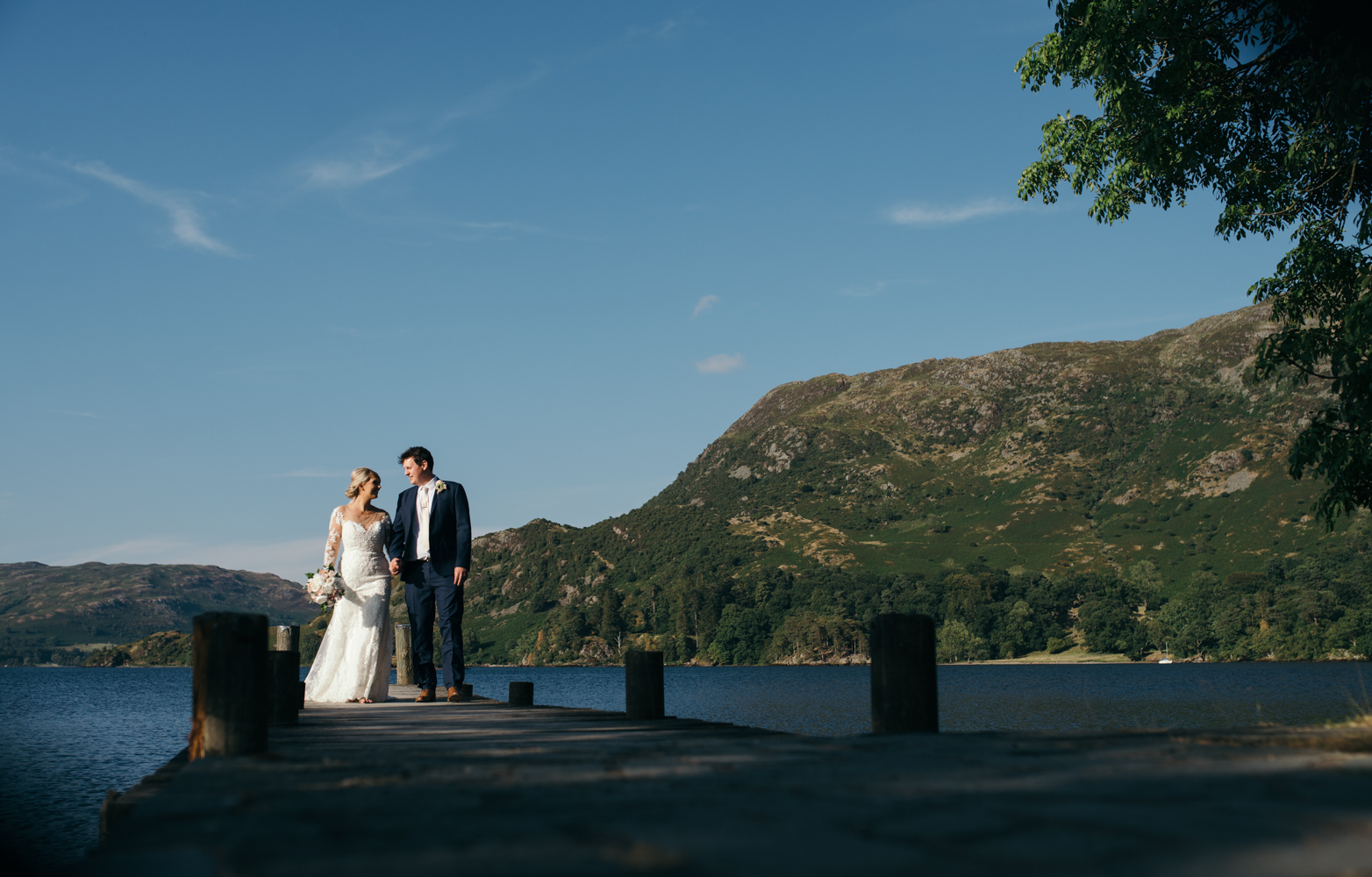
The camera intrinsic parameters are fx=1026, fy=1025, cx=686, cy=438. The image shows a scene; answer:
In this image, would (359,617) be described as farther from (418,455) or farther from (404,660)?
(404,660)

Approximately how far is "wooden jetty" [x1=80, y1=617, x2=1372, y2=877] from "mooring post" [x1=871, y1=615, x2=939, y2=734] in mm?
984

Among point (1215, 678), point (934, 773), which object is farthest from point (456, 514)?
point (1215, 678)

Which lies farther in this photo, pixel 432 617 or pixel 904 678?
pixel 432 617

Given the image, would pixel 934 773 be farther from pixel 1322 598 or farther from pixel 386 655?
pixel 1322 598

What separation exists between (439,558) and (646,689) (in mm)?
3634

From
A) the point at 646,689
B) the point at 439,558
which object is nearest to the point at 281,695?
the point at 646,689

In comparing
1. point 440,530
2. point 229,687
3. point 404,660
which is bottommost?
point 404,660

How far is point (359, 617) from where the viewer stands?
12.9m

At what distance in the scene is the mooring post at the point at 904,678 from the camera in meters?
6.14

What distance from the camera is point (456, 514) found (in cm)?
1217

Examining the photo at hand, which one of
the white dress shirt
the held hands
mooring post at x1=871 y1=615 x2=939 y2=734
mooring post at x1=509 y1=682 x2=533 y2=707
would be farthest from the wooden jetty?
mooring post at x1=509 y1=682 x2=533 y2=707

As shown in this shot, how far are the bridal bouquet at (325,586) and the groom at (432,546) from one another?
963 millimetres

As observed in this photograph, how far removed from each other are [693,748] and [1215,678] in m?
135

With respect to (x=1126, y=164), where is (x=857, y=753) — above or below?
below
